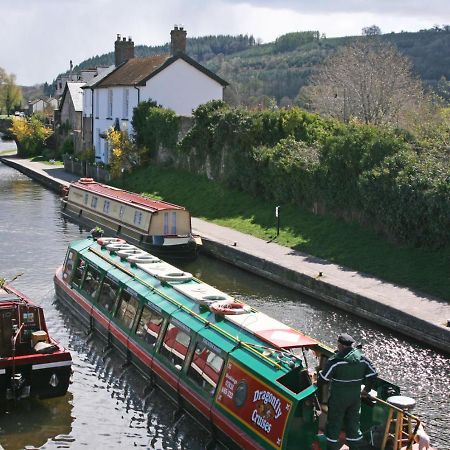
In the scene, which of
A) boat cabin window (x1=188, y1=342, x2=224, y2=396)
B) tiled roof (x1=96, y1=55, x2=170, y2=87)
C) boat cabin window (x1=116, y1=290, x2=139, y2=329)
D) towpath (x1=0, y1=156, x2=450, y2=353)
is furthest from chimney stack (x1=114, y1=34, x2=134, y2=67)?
boat cabin window (x1=188, y1=342, x2=224, y2=396)

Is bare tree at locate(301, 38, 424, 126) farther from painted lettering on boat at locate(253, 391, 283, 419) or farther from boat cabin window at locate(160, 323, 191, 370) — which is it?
painted lettering on boat at locate(253, 391, 283, 419)

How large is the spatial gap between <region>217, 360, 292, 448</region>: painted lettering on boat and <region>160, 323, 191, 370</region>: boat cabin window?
1575 mm

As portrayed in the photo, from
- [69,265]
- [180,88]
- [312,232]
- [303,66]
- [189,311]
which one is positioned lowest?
[69,265]

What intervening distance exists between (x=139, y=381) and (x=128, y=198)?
16.0 meters

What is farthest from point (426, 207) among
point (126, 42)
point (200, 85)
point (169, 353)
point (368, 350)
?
point (126, 42)

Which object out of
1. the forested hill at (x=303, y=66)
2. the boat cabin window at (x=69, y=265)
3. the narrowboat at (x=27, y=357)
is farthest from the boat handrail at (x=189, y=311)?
the forested hill at (x=303, y=66)

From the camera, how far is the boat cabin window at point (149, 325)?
1508 centimetres

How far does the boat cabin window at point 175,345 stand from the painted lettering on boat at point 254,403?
1.57 metres

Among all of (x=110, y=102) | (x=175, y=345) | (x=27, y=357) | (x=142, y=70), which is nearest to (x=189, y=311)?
(x=175, y=345)

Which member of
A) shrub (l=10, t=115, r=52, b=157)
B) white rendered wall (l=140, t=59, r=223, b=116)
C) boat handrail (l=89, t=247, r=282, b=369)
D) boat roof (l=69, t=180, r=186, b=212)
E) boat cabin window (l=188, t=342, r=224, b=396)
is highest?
white rendered wall (l=140, t=59, r=223, b=116)

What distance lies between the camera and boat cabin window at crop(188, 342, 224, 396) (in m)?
12.8

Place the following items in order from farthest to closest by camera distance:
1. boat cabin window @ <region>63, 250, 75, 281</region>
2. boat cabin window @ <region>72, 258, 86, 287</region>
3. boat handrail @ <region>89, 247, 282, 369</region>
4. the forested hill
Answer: the forested hill
boat cabin window @ <region>63, 250, 75, 281</region>
boat cabin window @ <region>72, 258, 86, 287</region>
boat handrail @ <region>89, 247, 282, 369</region>

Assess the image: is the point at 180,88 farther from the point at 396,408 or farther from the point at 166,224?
the point at 396,408

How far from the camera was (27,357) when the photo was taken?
13.7m
